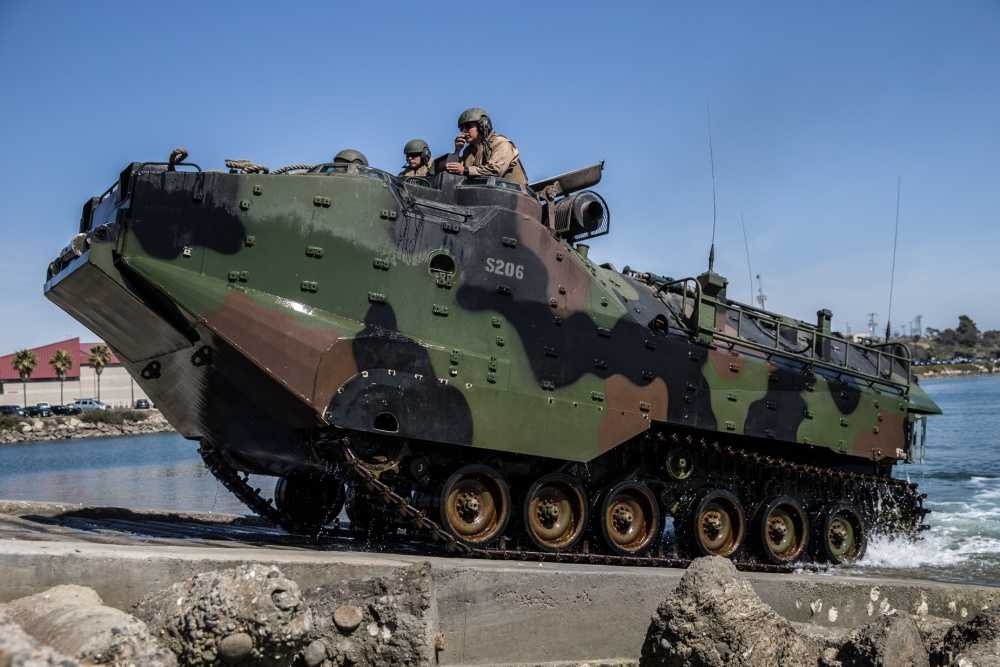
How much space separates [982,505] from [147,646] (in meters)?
20.1

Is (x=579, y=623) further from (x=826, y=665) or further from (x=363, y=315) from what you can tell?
(x=363, y=315)

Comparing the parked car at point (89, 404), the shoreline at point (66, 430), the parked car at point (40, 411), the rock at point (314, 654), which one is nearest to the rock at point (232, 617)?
the rock at point (314, 654)

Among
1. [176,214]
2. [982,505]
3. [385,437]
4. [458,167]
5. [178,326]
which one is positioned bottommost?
[982,505]

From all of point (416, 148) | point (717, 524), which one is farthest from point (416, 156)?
point (717, 524)

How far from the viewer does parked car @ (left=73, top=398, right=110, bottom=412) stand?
247 feet

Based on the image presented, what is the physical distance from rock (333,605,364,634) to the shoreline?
177 ft

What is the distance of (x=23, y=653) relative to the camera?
3.98m

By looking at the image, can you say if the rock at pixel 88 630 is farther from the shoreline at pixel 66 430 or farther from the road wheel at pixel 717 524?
the shoreline at pixel 66 430

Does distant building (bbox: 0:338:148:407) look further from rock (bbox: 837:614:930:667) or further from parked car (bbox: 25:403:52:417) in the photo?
rock (bbox: 837:614:930:667)

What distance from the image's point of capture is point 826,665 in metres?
7.93

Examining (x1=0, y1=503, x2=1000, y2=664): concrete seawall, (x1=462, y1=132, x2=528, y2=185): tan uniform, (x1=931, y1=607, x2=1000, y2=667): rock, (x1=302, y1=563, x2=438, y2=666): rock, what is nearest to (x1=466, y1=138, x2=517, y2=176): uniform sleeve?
(x1=462, y1=132, x2=528, y2=185): tan uniform

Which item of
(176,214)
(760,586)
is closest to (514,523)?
(760,586)

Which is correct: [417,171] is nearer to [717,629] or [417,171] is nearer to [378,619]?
Result: [378,619]

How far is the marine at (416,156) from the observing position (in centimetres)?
1283
